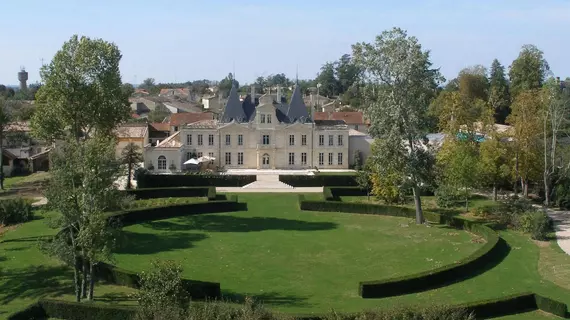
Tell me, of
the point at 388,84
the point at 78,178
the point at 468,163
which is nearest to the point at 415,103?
the point at 388,84

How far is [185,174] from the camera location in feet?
193

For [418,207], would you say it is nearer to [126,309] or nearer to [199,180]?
[199,180]

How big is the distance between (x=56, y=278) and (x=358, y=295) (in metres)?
13.5

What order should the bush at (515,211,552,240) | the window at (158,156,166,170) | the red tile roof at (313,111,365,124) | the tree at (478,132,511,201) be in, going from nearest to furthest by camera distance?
the bush at (515,211,552,240) < the tree at (478,132,511,201) < the window at (158,156,166,170) < the red tile roof at (313,111,365,124)

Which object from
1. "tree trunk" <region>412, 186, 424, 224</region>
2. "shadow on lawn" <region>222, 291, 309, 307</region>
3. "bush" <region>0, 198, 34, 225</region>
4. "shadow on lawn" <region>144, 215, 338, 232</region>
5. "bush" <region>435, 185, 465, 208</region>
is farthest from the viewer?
"bush" <region>435, 185, 465, 208</region>

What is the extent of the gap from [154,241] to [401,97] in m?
17.8

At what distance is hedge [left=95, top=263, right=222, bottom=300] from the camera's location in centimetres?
2523

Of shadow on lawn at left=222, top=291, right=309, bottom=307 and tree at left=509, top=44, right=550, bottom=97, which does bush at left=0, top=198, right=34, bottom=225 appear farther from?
tree at left=509, top=44, right=550, bottom=97

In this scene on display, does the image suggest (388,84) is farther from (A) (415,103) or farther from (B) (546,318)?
A: (B) (546,318)

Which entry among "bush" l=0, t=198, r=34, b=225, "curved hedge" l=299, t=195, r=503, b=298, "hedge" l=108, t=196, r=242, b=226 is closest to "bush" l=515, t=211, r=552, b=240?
"curved hedge" l=299, t=195, r=503, b=298

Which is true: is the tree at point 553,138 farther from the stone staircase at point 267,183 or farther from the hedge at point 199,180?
the hedge at point 199,180

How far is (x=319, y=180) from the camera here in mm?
58000

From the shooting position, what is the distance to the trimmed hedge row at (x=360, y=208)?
145 ft

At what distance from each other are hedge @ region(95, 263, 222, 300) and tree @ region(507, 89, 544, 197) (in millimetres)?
30974
